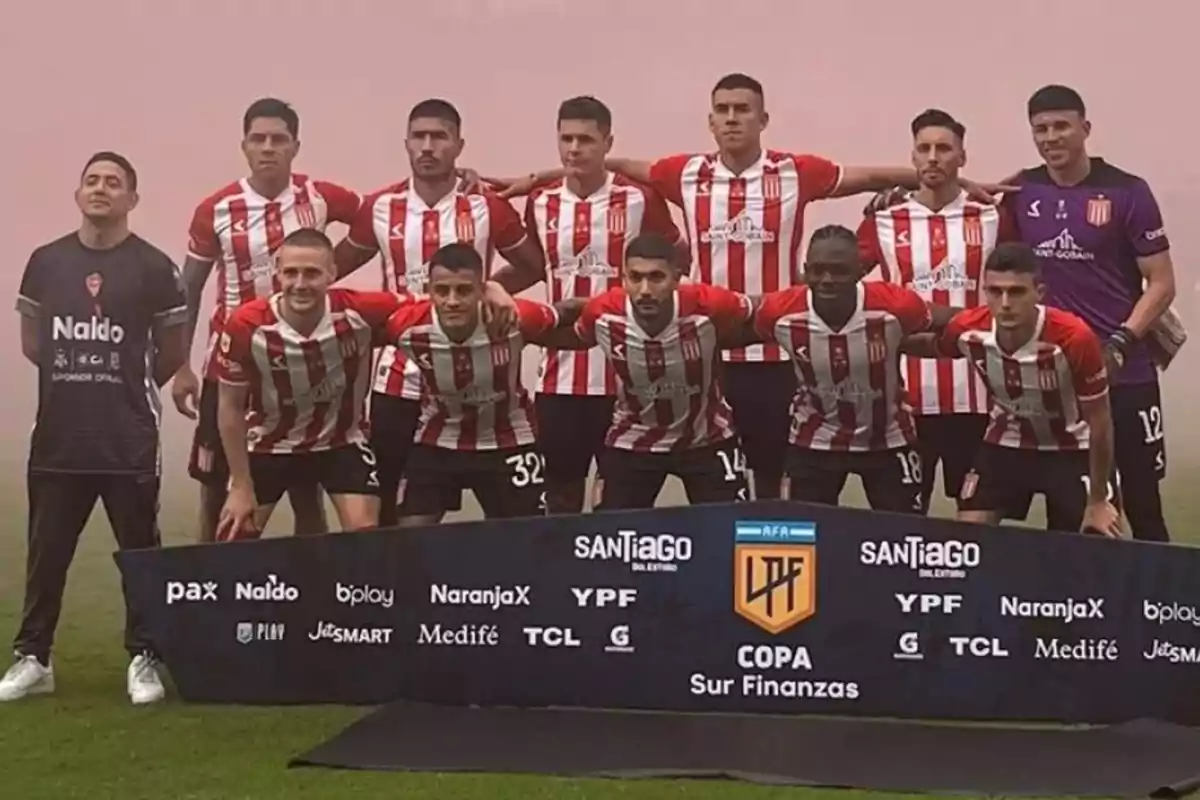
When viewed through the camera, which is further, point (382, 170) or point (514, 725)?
point (382, 170)

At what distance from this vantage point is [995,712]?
171 inches

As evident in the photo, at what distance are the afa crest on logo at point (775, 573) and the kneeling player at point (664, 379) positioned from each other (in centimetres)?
48

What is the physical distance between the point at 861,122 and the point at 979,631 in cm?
317

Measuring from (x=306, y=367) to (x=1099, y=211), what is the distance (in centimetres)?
220

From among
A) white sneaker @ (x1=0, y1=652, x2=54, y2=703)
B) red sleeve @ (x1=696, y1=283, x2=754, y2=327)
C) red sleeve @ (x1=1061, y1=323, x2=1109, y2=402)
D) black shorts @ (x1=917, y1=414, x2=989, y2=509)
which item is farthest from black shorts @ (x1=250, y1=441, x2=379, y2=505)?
red sleeve @ (x1=1061, y1=323, x2=1109, y2=402)

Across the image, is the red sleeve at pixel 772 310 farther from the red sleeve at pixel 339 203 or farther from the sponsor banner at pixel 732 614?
the red sleeve at pixel 339 203

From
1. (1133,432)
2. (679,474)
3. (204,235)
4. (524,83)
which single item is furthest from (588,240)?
(524,83)

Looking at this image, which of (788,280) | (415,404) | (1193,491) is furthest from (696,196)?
(1193,491)

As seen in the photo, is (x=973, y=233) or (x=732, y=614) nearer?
(x=732, y=614)

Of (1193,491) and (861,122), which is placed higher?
(861,122)

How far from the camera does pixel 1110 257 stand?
5059 millimetres

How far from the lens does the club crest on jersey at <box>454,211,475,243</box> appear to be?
5.19 meters

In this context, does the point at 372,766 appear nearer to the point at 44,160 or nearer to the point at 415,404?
the point at 415,404

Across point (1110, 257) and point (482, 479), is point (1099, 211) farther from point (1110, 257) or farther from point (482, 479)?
point (482, 479)
